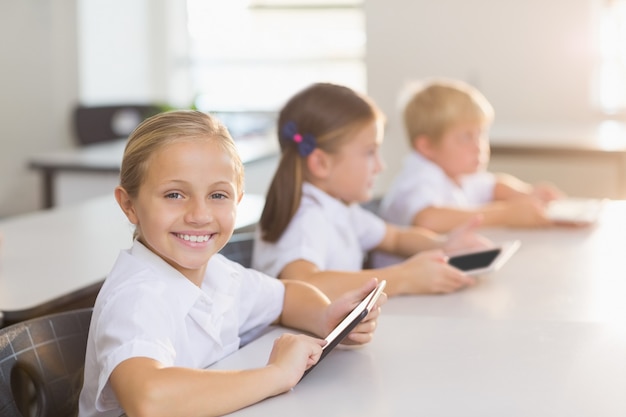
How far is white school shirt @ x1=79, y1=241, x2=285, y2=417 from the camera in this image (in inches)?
51.8

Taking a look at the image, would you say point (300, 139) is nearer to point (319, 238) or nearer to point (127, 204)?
point (319, 238)

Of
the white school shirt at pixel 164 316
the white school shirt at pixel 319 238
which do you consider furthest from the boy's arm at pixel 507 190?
the white school shirt at pixel 164 316

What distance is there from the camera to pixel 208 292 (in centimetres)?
157

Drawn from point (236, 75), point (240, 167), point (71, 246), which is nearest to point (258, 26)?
point (236, 75)

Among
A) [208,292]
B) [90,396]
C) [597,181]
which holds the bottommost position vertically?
[597,181]

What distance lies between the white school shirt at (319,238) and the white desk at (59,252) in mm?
355

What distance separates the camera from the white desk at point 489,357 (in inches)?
50.9

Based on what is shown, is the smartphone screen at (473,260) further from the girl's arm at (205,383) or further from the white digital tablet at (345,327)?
the girl's arm at (205,383)

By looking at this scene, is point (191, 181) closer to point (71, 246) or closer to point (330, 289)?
point (330, 289)

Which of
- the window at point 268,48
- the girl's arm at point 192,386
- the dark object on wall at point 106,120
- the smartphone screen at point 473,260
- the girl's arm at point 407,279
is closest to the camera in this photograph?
the girl's arm at point 192,386

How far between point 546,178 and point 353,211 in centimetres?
271

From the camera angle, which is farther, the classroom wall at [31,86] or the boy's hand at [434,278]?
the classroom wall at [31,86]

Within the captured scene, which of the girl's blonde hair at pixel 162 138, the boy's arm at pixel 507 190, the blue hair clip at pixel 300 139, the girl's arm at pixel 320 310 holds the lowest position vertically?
the boy's arm at pixel 507 190

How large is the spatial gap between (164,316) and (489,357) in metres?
0.50
